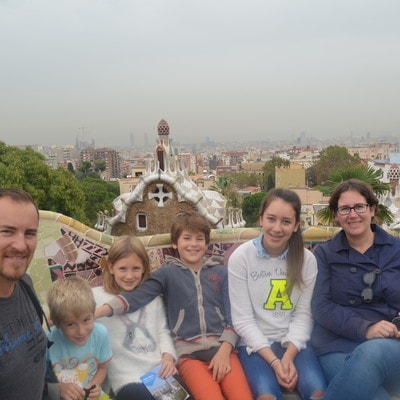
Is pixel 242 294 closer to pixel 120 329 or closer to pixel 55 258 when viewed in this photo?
pixel 120 329

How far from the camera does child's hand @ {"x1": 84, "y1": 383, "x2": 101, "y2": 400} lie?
212 centimetres

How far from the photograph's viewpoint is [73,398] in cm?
205

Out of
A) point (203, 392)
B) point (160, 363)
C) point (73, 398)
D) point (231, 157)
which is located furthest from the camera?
point (231, 157)

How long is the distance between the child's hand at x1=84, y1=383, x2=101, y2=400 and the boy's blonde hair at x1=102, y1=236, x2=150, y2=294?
577 millimetres

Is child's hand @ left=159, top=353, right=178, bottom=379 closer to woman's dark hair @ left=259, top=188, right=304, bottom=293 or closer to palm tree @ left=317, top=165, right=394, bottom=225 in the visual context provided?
woman's dark hair @ left=259, top=188, right=304, bottom=293

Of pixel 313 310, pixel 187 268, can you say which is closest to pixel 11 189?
pixel 187 268

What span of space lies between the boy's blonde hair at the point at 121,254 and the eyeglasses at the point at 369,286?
1209 mm

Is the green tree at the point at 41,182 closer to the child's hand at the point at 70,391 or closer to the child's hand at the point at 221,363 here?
the child's hand at the point at 221,363

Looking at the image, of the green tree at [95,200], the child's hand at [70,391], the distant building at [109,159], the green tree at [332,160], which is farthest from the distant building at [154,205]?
the distant building at [109,159]

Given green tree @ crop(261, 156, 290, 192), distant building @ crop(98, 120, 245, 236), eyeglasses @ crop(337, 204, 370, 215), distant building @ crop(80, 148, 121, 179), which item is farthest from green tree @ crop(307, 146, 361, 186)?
distant building @ crop(80, 148, 121, 179)

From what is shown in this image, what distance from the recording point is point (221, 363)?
241 centimetres

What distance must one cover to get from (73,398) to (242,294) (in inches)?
40.9

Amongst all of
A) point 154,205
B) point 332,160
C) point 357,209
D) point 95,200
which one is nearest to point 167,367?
point 357,209

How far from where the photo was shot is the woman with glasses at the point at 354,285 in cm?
241
